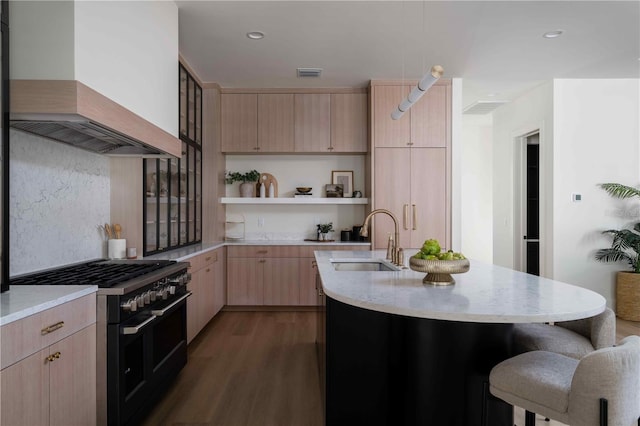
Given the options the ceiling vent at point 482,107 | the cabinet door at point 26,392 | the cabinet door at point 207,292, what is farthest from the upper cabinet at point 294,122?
the cabinet door at point 26,392

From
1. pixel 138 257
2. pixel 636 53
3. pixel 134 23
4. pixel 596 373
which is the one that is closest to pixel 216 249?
pixel 138 257

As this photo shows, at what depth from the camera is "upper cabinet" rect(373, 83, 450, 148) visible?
492cm

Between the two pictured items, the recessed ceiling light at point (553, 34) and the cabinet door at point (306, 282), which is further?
the cabinet door at point (306, 282)

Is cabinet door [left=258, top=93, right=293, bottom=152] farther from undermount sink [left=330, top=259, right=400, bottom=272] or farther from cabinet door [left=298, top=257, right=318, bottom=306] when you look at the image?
undermount sink [left=330, top=259, right=400, bottom=272]

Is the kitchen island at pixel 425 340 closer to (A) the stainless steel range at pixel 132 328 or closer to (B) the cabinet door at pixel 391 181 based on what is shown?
(A) the stainless steel range at pixel 132 328

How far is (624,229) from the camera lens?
4.96 m

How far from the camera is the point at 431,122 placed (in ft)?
16.2

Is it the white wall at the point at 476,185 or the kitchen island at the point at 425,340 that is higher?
the white wall at the point at 476,185

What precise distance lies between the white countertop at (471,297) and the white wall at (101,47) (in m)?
1.50

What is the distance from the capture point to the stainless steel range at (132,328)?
197cm

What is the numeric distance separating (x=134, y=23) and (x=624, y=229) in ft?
18.2

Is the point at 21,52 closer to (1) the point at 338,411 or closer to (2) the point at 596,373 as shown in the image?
(1) the point at 338,411

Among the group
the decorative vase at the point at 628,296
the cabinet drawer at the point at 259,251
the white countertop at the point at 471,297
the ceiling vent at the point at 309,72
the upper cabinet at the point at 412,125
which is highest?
the ceiling vent at the point at 309,72

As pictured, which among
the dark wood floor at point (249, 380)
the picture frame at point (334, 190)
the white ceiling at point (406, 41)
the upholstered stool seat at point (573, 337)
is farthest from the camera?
the picture frame at point (334, 190)
